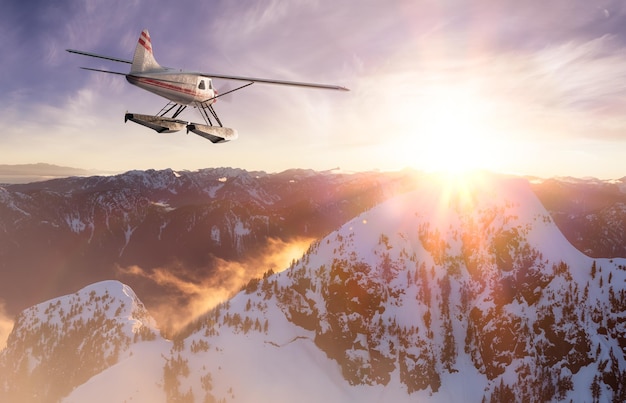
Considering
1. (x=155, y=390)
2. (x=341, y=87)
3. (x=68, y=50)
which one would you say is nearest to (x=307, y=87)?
(x=341, y=87)

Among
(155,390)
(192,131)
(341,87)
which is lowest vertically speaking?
(155,390)

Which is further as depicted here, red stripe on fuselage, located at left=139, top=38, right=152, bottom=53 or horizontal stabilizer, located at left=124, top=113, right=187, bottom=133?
red stripe on fuselage, located at left=139, top=38, right=152, bottom=53

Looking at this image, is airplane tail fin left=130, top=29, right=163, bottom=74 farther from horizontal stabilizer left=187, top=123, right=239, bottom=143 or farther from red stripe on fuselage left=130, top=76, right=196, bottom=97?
horizontal stabilizer left=187, top=123, right=239, bottom=143

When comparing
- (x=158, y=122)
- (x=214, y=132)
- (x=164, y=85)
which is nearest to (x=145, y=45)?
(x=164, y=85)

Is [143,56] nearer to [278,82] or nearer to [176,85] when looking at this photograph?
[176,85]

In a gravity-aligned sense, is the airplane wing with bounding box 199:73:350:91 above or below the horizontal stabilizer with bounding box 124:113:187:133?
above

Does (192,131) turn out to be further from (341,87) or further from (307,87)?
(341,87)
